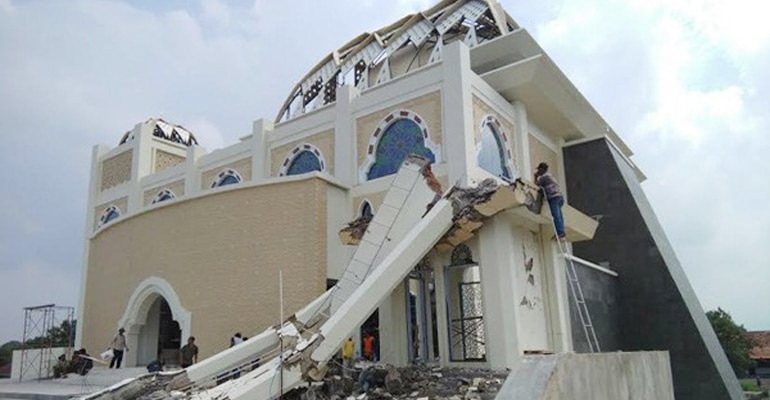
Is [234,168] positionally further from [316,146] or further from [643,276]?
[643,276]

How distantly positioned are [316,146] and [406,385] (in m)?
9.27

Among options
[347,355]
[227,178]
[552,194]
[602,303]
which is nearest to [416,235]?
[552,194]

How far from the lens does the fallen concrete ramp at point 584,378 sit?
430 centimetres

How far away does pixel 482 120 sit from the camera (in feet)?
42.2

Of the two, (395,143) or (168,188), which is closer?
(395,143)

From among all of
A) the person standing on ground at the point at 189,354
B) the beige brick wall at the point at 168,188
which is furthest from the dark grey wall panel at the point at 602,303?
the beige brick wall at the point at 168,188

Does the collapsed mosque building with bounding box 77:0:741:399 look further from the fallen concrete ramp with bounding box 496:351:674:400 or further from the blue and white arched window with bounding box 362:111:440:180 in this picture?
the fallen concrete ramp with bounding box 496:351:674:400

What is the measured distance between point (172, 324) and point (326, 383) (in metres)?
9.98

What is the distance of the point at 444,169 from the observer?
12.2 m

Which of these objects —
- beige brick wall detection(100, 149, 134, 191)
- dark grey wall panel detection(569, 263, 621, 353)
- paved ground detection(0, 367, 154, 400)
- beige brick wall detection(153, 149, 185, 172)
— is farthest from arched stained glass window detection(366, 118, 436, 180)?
beige brick wall detection(100, 149, 134, 191)

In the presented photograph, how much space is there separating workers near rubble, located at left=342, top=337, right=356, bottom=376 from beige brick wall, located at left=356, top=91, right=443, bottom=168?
4.66m

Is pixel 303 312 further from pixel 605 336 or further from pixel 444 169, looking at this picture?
pixel 605 336

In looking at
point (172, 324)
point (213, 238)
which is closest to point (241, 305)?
point (213, 238)

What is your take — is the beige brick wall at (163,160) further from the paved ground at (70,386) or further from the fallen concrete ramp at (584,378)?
the fallen concrete ramp at (584,378)
